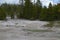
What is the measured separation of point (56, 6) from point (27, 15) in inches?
130

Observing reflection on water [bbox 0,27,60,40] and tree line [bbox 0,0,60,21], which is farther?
tree line [bbox 0,0,60,21]

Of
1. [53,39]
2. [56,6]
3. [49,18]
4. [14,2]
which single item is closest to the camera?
[53,39]

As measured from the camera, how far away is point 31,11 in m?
21.9

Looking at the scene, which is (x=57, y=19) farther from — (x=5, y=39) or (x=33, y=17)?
(x=5, y=39)

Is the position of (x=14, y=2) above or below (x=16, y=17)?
above

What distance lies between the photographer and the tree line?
20250 mm

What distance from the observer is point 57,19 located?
2072 centimetres


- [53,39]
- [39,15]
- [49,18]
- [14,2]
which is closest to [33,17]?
[39,15]

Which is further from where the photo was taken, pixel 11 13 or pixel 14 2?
pixel 14 2

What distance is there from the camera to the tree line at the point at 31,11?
20.2m

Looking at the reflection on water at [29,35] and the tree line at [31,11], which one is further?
the tree line at [31,11]

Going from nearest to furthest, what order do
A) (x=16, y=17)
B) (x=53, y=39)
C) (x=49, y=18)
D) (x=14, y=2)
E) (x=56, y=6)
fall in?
(x=53, y=39), (x=49, y=18), (x=56, y=6), (x=16, y=17), (x=14, y=2)

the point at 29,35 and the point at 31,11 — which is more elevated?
the point at 29,35

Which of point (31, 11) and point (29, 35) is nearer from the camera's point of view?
point (29, 35)
